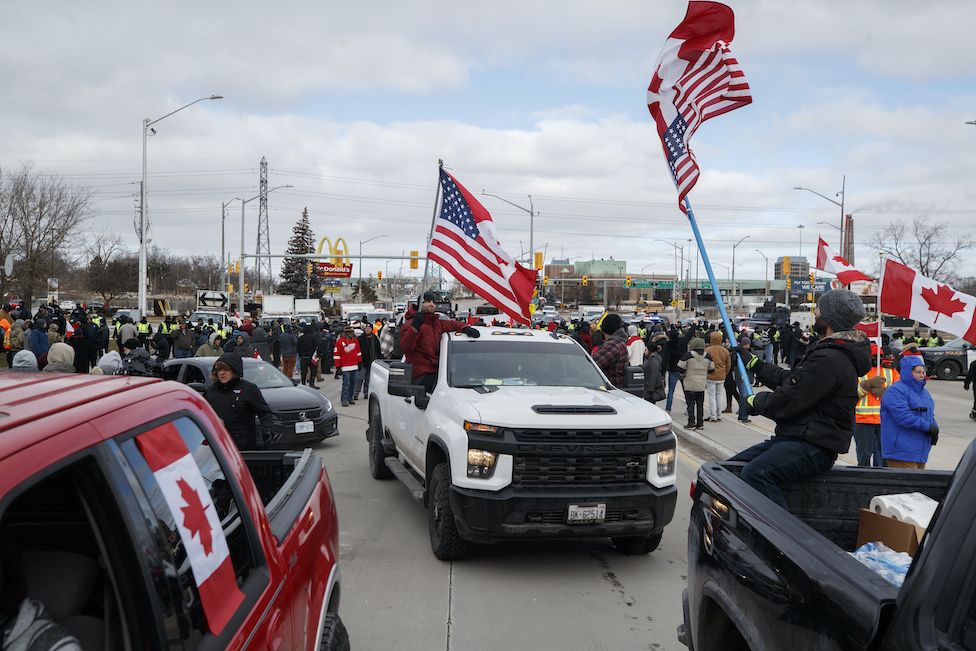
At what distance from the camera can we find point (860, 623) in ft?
7.08

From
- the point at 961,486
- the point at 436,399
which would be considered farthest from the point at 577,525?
the point at 961,486

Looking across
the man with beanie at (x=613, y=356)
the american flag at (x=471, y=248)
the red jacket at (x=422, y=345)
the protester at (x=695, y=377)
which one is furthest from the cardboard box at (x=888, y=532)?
the protester at (x=695, y=377)

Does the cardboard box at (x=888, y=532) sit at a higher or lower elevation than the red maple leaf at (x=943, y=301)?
lower

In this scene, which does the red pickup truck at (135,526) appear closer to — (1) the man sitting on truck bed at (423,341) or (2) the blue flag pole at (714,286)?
(2) the blue flag pole at (714,286)

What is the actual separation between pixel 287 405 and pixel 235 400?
4.45 m

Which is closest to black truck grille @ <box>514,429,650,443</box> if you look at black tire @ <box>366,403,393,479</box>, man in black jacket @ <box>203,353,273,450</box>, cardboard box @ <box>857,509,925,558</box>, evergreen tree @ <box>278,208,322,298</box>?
cardboard box @ <box>857,509,925,558</box>

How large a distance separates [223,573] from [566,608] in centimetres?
381

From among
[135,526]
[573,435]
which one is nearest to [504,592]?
[573,435]

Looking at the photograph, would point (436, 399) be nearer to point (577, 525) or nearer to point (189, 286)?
point (577, 525)

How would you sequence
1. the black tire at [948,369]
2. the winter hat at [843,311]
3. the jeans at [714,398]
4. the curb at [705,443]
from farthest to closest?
the black tire at [948,369], the jeans at [714,398], the curb at [705,443], the winter hat at [843,311]

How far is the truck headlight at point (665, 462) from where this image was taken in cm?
652

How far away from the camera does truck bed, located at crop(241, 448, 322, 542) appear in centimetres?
317

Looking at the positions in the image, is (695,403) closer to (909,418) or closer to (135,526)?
(909,418)

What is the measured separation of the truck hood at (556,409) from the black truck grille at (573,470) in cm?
27
